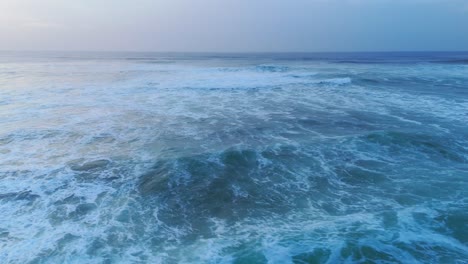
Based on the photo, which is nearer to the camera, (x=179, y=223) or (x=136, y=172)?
(x=179, y=223)

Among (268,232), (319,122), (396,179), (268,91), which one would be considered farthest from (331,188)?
(268,91)

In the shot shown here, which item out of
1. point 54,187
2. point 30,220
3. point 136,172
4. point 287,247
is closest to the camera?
point 287,247

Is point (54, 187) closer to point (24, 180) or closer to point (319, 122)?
point (24, 180)

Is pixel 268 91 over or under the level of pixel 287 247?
over

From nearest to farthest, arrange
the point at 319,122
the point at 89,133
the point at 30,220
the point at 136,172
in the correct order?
the point at 30,220 < the point at 136,172 < the point at 89,133 < the point at 319,122

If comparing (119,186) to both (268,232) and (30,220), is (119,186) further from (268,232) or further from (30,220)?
(268,232)

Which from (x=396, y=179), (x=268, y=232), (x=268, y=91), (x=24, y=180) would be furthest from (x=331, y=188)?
(x=268, y=91)
